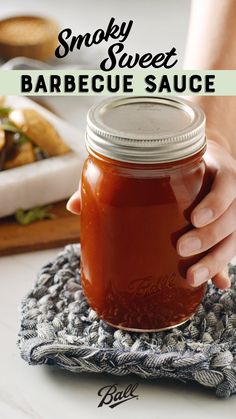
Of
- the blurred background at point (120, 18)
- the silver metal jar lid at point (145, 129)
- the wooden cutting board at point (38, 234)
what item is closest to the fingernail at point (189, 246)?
the silver metal jar lid at point (145, 129)

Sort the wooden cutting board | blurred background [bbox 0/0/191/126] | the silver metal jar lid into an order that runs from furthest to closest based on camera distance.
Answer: blurred background [bbox 0/0/191/126]
the wooden cutting board
the silver metal jar lid

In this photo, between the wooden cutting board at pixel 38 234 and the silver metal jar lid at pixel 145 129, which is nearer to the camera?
the silver metal jar lid at pixel 145 129

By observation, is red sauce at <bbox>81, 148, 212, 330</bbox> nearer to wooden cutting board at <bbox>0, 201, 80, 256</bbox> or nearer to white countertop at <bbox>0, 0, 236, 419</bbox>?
white countertop at <bbox>0, 0, 236, 419</bbox>

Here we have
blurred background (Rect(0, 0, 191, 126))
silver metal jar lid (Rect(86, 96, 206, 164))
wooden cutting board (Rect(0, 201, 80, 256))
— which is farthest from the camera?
blurred background (Rect(0, 0, 191, 126))

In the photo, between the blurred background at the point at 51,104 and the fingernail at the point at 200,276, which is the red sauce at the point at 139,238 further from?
the blurred background at the point at 51,104

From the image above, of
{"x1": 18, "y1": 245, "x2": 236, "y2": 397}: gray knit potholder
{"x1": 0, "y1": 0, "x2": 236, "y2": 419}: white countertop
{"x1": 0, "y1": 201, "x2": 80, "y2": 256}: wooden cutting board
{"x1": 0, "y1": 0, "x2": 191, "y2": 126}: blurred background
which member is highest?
{"x1": 18, "y1": 245, "x2": 236, "y2": 397}: gray knit potholder

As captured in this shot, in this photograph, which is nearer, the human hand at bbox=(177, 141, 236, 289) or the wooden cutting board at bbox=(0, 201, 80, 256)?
the human hand at bbox=(177, 141, 236, 289)

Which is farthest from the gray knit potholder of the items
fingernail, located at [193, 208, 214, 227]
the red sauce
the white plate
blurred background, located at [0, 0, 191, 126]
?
blurred background, located at [0, 0, 191, 126]

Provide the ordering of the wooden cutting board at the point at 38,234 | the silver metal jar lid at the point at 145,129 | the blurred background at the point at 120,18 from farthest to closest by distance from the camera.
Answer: the blurred background at the point at 120,18, the wooden cutting board at the point at 38,234, the silver metal jar lid at the point at 145,129
